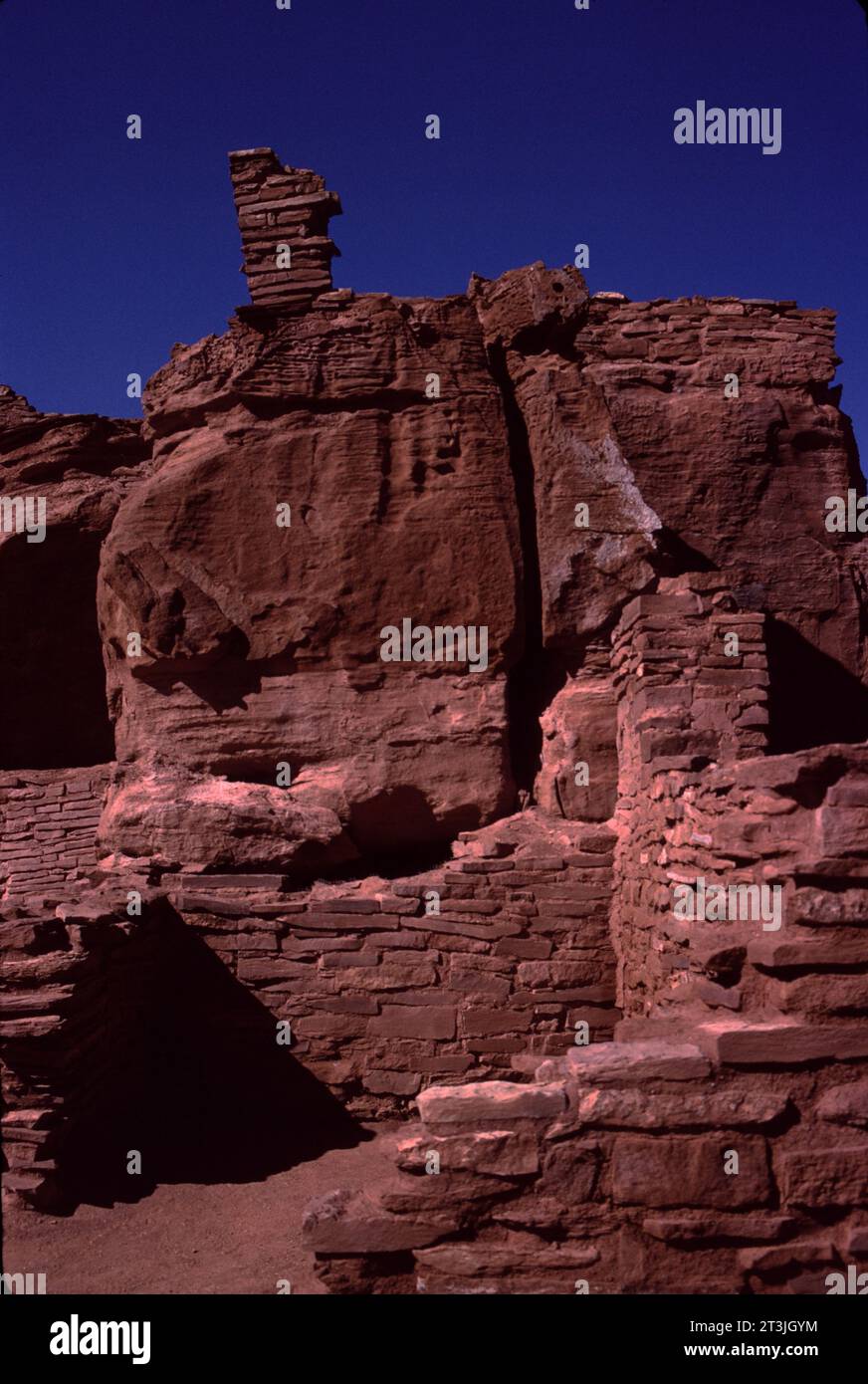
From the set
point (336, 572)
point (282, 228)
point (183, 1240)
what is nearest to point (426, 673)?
point (336, 572)

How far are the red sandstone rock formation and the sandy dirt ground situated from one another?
31 centimetres

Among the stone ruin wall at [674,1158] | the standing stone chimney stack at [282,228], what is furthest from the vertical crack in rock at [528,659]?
the stone ruin wall at [674,1158]

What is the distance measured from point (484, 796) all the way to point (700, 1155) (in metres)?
4.63

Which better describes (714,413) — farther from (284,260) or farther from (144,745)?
(144,745)

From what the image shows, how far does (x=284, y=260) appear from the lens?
28.9ft

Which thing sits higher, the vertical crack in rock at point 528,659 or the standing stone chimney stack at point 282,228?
the standing stone chimney stack at point 282,228

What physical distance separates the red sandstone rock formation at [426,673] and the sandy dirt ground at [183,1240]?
312 millimetres

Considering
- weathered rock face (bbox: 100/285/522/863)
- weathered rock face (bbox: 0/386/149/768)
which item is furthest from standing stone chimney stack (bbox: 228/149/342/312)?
weathered rock face (bbox: 0/386/149/768)

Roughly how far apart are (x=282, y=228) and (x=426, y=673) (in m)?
3.89

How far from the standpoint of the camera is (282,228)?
8.92m

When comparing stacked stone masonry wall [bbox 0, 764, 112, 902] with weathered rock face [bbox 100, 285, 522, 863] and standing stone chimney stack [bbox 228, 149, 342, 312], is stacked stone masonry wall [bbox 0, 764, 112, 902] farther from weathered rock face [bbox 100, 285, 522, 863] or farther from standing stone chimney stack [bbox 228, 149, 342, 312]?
standing stone chimney stack [bbox 228, 149, 342, 312]

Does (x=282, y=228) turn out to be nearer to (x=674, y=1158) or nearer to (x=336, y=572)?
(x=336, y=572)

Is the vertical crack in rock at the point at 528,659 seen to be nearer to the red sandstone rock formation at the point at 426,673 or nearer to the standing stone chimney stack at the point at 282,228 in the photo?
the red sandstone rock formation at the point at 426,673

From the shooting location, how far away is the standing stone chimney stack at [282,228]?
878 cm
